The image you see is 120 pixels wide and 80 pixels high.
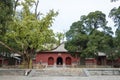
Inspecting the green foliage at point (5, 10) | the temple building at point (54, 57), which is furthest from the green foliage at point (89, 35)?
the green foliage at point (5, 10)

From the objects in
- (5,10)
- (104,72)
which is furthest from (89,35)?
(5,10)

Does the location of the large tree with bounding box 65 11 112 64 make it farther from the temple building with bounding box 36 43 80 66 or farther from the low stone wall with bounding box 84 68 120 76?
the low stone wall with bounding box 84 68 120 76

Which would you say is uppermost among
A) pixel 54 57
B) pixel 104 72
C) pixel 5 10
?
pixel 5 10

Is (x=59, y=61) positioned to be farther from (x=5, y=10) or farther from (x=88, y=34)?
(x=5, y=10)

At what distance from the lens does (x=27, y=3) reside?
107 ft

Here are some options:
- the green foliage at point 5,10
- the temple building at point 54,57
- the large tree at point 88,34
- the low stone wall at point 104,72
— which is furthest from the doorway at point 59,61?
the green foliage at point 5,10

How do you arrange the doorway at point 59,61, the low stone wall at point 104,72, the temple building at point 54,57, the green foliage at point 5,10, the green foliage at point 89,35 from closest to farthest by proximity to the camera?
the green foliage at point 5,10, the low stone wall at point 104,72, the green foliage at point 89,35, the temple building at point 54,57, the doorway at point 59,61

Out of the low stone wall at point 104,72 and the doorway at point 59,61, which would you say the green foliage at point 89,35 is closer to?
the doorway at point 59,61

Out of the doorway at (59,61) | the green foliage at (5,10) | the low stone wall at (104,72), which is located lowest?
the low stone wall at (104,72)

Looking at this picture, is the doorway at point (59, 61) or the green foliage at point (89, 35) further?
the doorway at point (59, 61)

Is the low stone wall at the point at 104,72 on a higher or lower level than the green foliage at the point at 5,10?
lower

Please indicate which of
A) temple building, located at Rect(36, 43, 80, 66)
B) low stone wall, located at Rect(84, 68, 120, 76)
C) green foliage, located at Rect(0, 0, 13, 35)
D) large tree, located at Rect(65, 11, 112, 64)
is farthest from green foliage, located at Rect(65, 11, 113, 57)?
green foliage, located at Rect(0, 0, 13, 35)

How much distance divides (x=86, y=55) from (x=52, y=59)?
35.9 feet

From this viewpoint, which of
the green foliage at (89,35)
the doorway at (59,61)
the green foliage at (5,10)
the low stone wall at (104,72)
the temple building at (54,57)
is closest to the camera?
the green foliage at (5,10)
